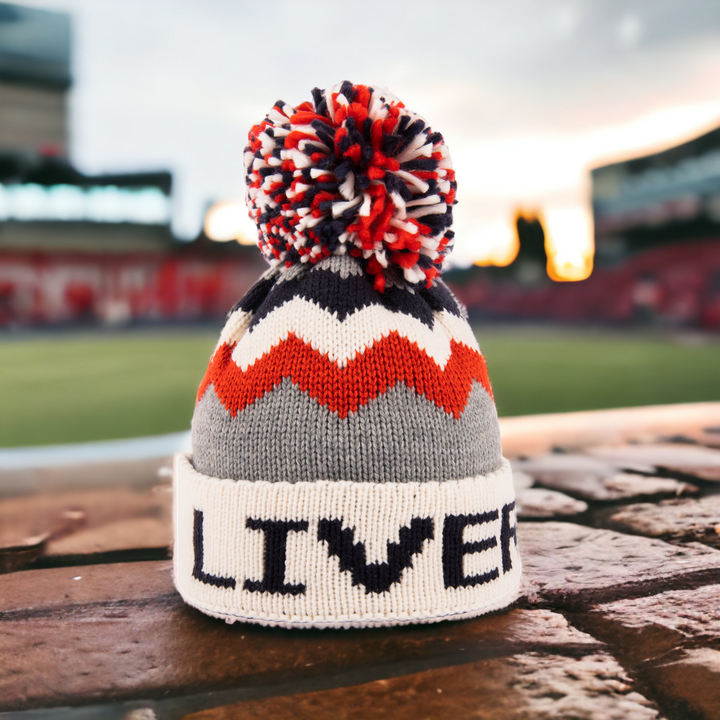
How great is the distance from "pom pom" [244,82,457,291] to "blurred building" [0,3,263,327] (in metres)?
12.7

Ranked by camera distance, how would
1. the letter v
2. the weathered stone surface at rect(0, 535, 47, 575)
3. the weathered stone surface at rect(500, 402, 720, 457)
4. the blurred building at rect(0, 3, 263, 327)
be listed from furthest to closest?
the blurred building at rect(0, 3, 263, 327) → the weathered stone surface at rect(500, 402, 720, 457) → the weathered stone surface at rect(0, 535, 47, 575) → the letter v

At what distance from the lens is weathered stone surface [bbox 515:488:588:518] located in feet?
3.48

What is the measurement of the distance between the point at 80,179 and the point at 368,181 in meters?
14.4

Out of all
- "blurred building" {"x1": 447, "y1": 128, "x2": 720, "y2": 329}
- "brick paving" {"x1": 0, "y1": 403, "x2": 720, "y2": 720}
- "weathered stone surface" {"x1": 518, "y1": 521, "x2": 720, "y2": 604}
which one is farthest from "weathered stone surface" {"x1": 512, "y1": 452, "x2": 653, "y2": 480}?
"blurred building" {"x1": 447, "y1": 128, "x2": 720, "y2": 329}

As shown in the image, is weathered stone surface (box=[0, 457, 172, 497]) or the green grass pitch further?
the green grass pitch

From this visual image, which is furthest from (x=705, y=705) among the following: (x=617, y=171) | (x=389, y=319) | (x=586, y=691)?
(x=617, y=171)

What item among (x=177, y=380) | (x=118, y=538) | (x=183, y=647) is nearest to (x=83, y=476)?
(x=118, y=538)

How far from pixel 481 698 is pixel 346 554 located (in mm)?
169

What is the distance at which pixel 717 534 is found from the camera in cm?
93

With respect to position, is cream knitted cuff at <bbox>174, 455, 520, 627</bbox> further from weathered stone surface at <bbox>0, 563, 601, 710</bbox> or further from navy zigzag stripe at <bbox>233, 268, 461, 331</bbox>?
navy zigzag stripe at <bbox>233, 268, 461, 331</bbox>

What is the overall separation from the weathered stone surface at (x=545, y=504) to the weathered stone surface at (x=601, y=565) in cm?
9

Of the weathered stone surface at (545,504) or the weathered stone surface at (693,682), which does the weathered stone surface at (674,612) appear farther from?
the weathered stone surface at (545,504)

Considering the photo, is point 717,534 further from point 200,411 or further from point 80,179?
point 80,179

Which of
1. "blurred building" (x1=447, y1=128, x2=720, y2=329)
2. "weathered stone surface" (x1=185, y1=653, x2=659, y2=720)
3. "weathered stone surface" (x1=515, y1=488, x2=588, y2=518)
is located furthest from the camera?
"blurred building" (x1=447, y1=128, x2=720, y2=329)
